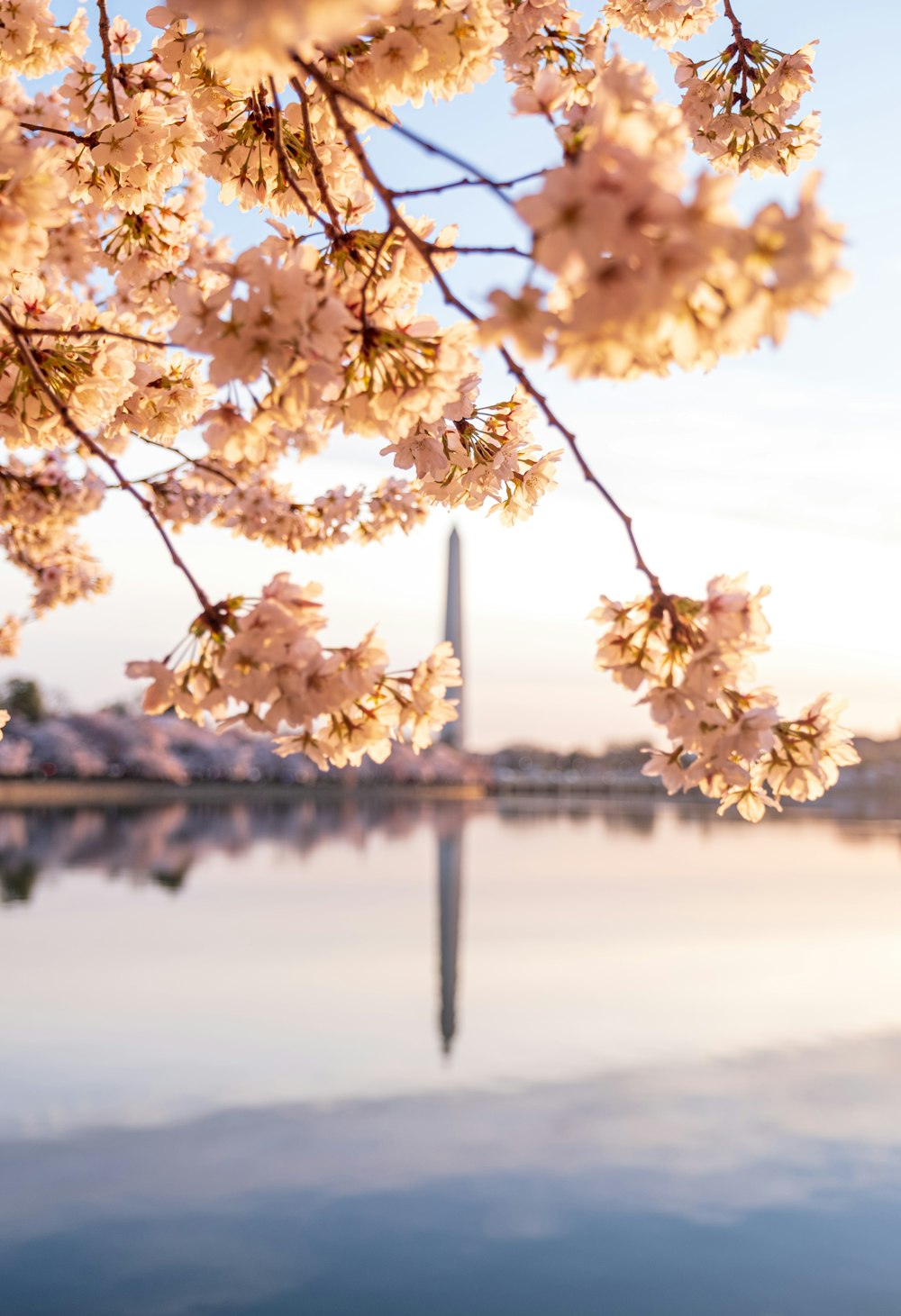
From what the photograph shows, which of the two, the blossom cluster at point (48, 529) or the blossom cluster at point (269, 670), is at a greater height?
the blossom cluster at point (48, 529)

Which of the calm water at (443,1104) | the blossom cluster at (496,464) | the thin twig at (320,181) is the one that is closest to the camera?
the thin twig at (320,181)

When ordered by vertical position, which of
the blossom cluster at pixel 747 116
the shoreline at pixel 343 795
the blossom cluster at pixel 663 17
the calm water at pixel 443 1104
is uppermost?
the blossom cluster at pixel 663 17

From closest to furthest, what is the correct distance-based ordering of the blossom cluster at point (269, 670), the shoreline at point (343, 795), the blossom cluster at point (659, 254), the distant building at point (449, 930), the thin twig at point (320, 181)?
the blossom cluster at point (659, 254)
the blossom cluster at point (269, 670)
the thin twig at point (320, 181)
the distant building at point (449, 930)
the shoreline at point (343, 795)

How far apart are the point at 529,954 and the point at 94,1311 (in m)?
11.4

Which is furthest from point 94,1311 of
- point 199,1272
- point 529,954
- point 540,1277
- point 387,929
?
point 387,929

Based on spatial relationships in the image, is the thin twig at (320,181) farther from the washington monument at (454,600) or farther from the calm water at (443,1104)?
the washington monument at (454,600)

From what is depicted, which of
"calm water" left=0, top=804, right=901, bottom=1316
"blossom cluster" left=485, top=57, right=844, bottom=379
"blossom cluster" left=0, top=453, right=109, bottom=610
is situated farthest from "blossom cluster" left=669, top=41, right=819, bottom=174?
"calm water" left=0, top=804, right=901, bottom=1316

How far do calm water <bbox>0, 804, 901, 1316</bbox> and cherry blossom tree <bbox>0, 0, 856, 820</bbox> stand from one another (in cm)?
579

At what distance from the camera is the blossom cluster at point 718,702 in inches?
64.1

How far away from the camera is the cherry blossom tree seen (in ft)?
3.50

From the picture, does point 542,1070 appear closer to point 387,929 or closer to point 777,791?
point 387,929

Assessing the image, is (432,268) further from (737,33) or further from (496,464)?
(737,33)

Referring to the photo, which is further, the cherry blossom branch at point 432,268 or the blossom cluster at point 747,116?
the blossom cluster at point 747,116

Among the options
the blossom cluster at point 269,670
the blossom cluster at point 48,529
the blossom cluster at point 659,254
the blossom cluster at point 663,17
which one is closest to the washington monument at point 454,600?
the blossom cluster at point 48,529
